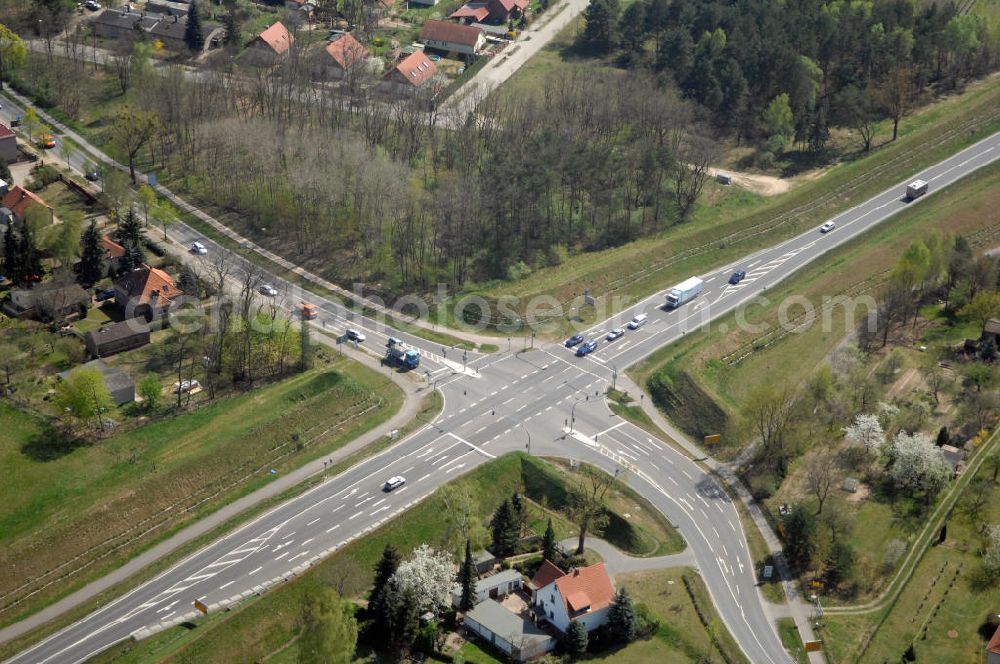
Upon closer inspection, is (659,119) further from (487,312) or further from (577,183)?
(487,312)

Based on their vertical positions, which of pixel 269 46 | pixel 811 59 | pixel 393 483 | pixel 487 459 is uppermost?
pixel 811 59

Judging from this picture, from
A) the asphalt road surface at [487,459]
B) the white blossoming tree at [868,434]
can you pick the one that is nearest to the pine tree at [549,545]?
the asphalt road surface at [487,459]

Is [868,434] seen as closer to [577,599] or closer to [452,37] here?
[577,599]

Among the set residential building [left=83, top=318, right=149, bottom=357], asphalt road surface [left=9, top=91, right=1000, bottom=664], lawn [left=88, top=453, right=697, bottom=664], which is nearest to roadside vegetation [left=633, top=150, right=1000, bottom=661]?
asphalt road surface [left=9, top=91, right=1000, bottom=664]

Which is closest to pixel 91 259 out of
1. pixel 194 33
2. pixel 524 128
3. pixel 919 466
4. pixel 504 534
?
pixel 524 128

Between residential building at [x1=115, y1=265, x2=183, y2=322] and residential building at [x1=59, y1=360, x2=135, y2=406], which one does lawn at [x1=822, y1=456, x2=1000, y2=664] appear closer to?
residential building at [x1=59, y1=360, x2=135, y2=406]

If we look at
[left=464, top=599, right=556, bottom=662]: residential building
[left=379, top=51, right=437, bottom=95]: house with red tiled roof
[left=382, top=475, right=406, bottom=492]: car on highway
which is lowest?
[left=464, top=599, right=556, bottom=662]: residential building

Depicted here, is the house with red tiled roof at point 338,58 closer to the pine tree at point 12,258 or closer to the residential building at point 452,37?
the residential building at point 452,37
